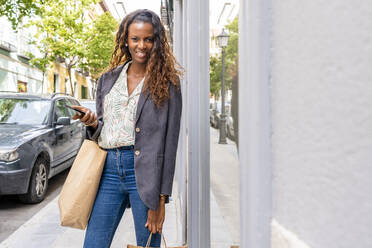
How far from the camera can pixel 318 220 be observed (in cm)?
49

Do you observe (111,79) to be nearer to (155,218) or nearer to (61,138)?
(155,218)

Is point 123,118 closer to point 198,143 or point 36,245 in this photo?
point 198,143

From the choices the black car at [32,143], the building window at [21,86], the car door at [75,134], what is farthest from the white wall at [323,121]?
the building window at [21,86]

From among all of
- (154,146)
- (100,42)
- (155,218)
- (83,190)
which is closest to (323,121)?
(154,146)

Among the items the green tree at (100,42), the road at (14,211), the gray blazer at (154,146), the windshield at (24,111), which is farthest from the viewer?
the green tree at (100,42)

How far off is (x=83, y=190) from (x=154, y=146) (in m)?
0.44

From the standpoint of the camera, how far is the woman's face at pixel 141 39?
197cm

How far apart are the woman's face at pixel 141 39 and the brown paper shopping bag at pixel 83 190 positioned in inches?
21.2

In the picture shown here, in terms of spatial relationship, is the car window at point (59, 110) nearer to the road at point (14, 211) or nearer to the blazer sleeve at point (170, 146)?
the road at point (14, 211)

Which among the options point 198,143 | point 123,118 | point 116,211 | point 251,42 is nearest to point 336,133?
point 251,42

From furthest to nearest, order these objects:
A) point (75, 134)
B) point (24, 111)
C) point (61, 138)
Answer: point (75, 134)
point (61, 138)
point (24, 111)

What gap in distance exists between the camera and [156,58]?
1966mm

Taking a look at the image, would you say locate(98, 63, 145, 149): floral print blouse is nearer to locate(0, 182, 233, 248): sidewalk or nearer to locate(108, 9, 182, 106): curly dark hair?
locate(108, 9, 182, 106): curly dark hair

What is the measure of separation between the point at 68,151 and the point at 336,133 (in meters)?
7.24
